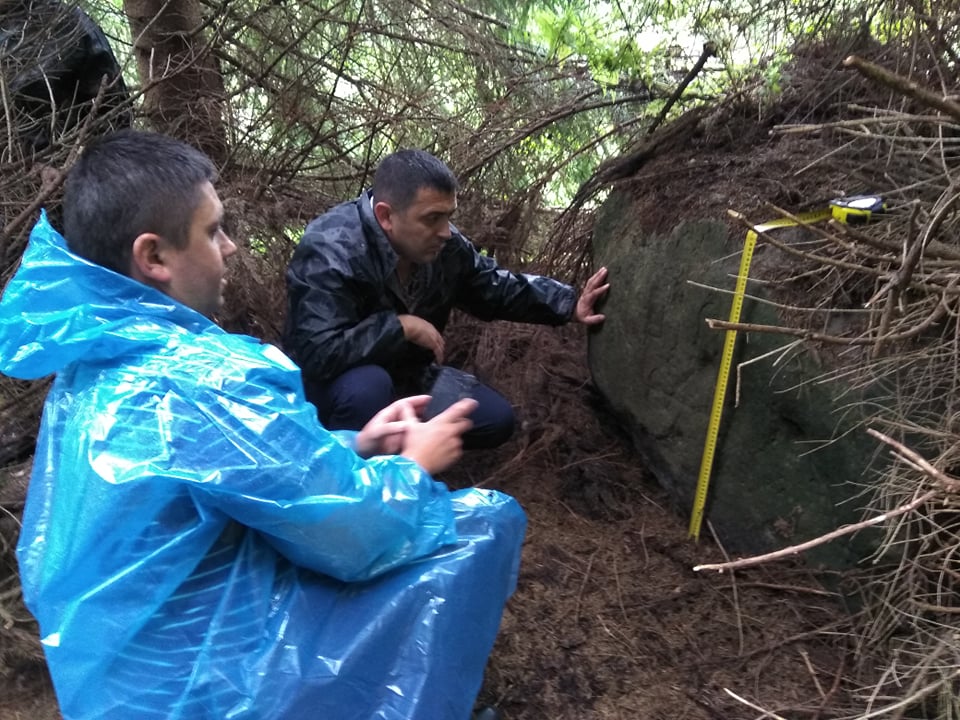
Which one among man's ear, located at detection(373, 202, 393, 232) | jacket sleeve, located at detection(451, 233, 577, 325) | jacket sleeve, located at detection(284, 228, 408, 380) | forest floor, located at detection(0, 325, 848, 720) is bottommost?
forest floor, located at detection(0, 325, 848, 720)

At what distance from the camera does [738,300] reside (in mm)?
2379

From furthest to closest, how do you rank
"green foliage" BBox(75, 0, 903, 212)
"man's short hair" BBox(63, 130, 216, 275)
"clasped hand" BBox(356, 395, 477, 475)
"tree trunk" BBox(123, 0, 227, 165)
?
"tree trunk" BBox(123, 0, 227, 165), "green foliage" BBox(75, 0, 903, 212), "clasped hand" BBox(356, 395, 477, 475), "man's short hair" BBox(63, 130, 216, 275)

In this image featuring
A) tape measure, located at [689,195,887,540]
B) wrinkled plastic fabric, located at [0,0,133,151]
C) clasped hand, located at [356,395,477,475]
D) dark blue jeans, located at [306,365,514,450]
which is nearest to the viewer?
clasped hand, located at [356,395,477,475]

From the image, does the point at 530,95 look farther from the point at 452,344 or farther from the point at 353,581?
the point at 353,581

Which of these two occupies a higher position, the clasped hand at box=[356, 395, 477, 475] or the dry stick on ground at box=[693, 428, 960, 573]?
the dry stick on ground at box=[693, 428, 960, 573]

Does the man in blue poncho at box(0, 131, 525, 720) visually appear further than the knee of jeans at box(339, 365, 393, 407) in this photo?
No

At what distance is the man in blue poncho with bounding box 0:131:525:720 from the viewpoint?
1.28 m

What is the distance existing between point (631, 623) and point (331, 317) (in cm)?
144

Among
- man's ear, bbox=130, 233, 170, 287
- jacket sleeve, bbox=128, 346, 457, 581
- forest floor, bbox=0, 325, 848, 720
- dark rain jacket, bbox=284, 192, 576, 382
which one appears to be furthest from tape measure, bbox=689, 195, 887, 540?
man's ear, bbox=130, 233, 170, 287

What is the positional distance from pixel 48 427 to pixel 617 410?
2139 millimetres

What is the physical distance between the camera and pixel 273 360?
1.46 meters

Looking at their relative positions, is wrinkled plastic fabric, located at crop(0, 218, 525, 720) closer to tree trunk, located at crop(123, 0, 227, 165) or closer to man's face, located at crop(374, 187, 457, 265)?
man's face, located at crop(374, 187, 457, 265)

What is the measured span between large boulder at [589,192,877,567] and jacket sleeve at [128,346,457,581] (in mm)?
1114

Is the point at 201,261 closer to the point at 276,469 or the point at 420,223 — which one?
the point at 276,469
